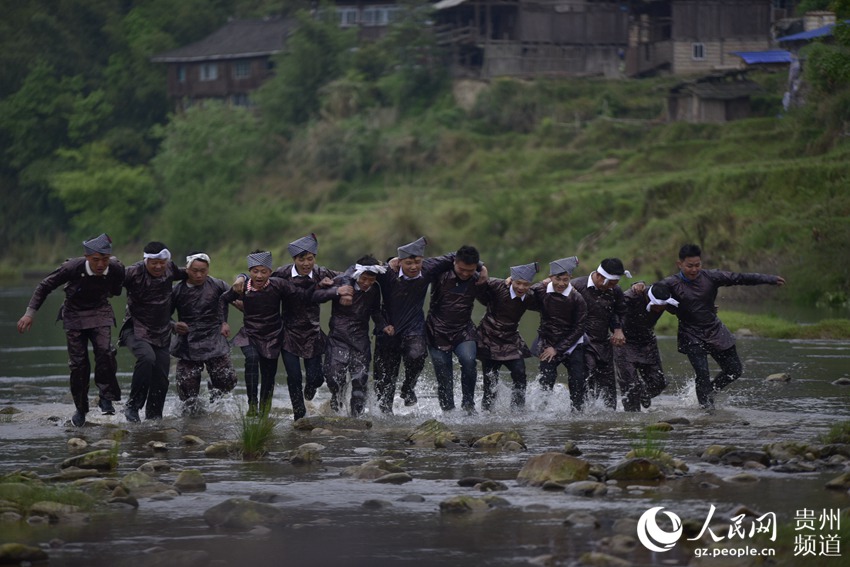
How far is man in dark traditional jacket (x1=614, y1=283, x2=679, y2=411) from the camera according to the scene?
15.6m

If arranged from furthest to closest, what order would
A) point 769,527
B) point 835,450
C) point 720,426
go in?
point 720,426 → point 835,450 → point 769,527

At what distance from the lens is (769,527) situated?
948 cm

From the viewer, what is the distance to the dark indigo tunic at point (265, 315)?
590 inches

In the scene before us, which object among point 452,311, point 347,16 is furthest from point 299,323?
point 347,16

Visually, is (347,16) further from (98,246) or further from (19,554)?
(19,554)

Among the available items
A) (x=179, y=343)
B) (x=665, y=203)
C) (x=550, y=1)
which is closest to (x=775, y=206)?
(x=665, y=203)

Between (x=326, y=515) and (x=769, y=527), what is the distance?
3.24 m

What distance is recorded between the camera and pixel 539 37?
6091cm

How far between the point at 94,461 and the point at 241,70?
195ft

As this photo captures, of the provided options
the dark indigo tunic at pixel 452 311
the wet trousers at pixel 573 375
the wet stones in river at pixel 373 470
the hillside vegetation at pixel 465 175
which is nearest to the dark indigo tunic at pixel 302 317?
the dark indigo tunic at pixel 452 311

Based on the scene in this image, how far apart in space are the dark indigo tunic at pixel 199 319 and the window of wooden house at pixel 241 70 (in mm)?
55273

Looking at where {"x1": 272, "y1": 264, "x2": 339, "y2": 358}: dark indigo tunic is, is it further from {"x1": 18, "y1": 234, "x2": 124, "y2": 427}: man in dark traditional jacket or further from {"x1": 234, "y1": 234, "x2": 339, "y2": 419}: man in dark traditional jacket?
{"x1": 18, "y1": 234, "x2": 124, "y2": 427}: man in dark traditional jacket

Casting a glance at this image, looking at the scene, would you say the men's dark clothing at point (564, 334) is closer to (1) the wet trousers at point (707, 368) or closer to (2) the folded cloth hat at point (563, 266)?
(2) the folded cloth hat at point (563, 266)

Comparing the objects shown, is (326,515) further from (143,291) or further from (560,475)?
(143,291)
